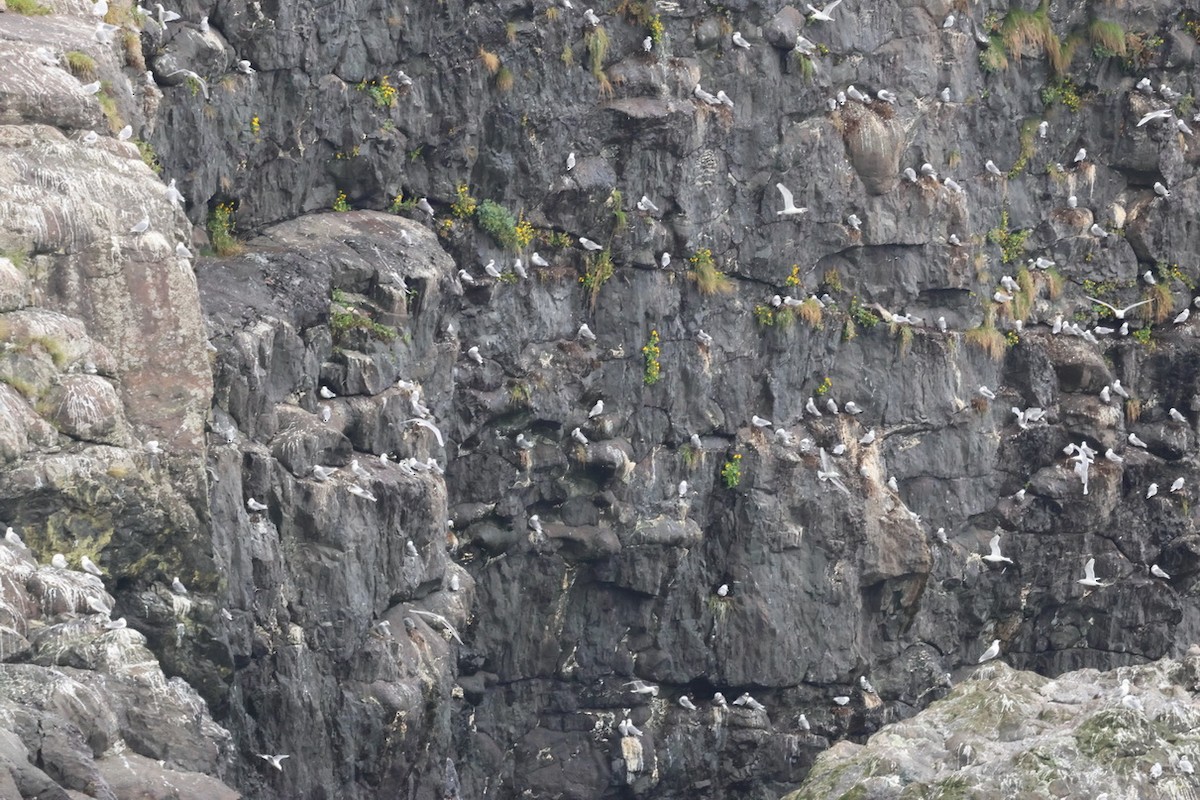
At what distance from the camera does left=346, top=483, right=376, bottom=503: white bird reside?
31906mm

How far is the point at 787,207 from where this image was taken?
39625 mm

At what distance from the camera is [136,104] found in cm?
2925

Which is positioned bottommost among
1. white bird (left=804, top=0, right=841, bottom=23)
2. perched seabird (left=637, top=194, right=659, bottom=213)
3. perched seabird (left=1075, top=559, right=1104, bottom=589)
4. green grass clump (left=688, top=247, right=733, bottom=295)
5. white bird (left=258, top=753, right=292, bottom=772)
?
white bird (left=258, top=753, right=292, bottom=772)

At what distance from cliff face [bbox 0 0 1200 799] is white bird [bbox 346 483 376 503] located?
52mm

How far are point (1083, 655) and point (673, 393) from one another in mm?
9015

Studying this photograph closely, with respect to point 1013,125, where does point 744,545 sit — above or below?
below

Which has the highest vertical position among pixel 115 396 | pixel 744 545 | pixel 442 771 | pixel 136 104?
pixel 136 104

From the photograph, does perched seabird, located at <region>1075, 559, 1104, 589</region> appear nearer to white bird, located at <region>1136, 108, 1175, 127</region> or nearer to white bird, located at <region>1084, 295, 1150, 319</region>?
white bird, located at <region>1084, 295, 1150, 319</region>

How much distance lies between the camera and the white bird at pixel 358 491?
31.9 metres

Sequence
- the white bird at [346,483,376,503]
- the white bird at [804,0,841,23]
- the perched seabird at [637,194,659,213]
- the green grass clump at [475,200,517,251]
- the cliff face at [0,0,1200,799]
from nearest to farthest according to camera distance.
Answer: the cliff face at [0,0,1200,799], the white bird at [346,483,376,503], the green grass clump at [475,200,517,251], the perched seabird at [637,194,659,213], the white bird at [804,0,841,23]

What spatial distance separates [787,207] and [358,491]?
35.5 feet

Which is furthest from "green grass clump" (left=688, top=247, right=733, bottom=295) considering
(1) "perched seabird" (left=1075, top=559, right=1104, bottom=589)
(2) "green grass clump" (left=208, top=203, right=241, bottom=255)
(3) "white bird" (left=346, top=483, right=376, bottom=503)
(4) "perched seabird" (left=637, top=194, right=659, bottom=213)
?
(3) "white bird" (left=346, top=483, right=376, bottom=503)

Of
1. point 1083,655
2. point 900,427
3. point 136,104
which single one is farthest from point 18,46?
point 1083,655

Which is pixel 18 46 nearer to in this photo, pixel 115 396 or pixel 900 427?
pixel 115 396
